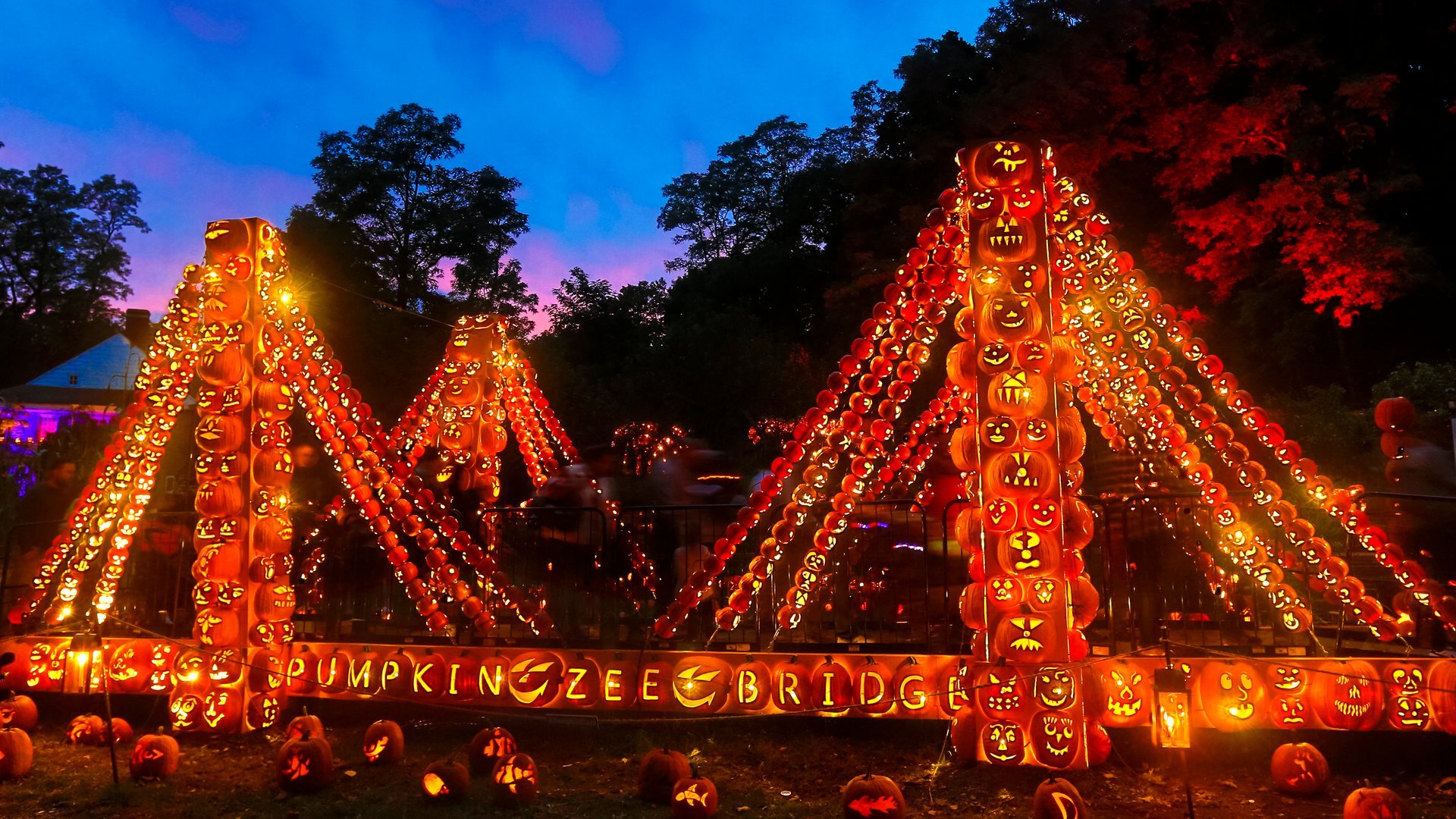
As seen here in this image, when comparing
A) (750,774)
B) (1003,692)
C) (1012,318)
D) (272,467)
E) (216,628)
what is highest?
(1012,318)

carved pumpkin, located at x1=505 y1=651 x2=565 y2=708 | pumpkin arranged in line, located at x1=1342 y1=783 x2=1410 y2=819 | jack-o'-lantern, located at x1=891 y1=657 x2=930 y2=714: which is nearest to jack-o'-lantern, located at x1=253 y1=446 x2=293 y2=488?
carved pumpkin, located at x1=505 y1=651 x2=565 y2=708

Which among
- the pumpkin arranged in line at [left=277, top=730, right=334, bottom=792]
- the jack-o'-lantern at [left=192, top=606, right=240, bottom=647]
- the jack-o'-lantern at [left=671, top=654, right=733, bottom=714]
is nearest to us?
the pumpkin arranged in line at [left=277, top=730, right=334, bottom=792]

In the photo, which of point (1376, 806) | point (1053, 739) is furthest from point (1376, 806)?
point (1053, 739)

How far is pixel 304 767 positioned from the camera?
245 inches

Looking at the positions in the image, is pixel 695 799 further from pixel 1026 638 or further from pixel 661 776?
pixel 1026 638

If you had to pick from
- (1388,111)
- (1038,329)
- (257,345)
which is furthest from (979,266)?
(1388,111)

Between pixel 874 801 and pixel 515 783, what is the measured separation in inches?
83.5

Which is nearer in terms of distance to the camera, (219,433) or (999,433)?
(999,433)

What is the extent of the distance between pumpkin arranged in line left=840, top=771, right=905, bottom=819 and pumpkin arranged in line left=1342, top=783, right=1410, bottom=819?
228 cm

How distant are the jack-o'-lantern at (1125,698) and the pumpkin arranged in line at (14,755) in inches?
274

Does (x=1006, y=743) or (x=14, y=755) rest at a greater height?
(x=1006, y=743)

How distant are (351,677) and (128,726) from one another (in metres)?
1.70

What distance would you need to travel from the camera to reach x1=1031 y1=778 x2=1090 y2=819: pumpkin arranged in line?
16.6 feet

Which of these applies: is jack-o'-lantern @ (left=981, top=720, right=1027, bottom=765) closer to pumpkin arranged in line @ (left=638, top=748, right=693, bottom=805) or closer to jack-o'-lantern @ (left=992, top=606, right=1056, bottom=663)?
jack-o'-lantern @ (left=992, top=606, right=1056, bottom=663)
